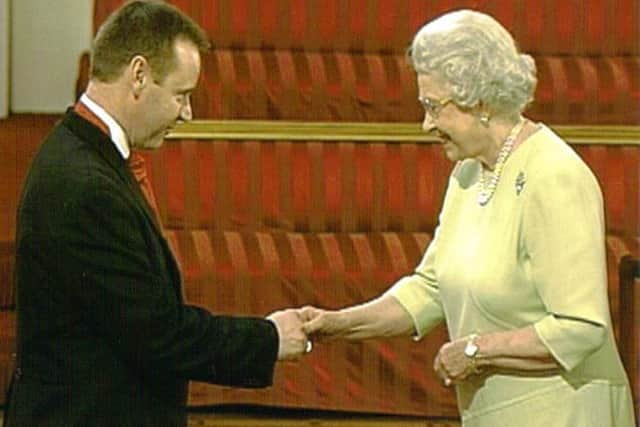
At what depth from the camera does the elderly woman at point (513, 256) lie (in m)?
2.53

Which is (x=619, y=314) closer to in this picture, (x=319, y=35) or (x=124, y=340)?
(x=319, y=35)

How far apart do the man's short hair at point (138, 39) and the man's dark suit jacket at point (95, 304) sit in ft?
0.33

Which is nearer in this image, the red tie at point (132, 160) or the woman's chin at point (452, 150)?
the red tie at point (132, 160)

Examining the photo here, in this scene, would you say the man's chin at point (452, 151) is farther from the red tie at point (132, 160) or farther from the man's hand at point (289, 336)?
the red tie at point (132, 160)

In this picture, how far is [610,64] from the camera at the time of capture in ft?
17.2

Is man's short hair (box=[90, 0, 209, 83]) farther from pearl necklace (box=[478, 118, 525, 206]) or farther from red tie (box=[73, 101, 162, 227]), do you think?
pearl necklace (box=[478, 118, 525, 206])

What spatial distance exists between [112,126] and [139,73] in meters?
0.10

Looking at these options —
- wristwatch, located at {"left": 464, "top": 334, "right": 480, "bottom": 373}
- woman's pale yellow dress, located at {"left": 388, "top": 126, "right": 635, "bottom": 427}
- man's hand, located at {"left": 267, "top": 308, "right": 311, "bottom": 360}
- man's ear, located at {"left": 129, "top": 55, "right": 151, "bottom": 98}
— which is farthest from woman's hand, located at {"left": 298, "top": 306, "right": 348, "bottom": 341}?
man's ear, located at {"left": 129, "top": 55, "right": 151, "bottom": 98}

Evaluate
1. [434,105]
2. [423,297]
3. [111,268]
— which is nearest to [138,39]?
[111,268]

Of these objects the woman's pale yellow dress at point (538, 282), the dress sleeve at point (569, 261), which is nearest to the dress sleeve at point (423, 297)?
the woman's pale yellow dress at point (538, 282)

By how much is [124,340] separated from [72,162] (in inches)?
11.4

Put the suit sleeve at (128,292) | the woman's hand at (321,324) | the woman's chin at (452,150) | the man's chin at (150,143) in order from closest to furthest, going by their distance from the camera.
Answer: the suit sleeve at (128,292) < the man's chin at (150,143) < the woman's chin at (452,150) < the woman's hand at (321,324)

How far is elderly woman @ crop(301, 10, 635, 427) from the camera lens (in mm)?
2529

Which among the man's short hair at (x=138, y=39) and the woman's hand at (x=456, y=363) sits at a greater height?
the man's short hair at (x=138, y=39)
